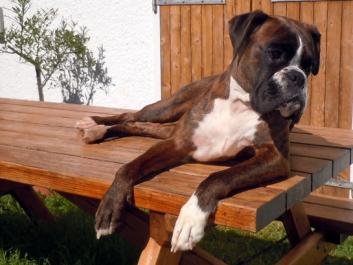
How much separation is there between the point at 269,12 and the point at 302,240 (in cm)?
271

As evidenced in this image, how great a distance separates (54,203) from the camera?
4773 mm

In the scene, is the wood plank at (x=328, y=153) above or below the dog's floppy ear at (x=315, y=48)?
below

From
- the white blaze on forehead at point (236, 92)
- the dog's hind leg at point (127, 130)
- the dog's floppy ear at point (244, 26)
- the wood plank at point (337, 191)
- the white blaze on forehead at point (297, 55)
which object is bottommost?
the wood plank at point (337, 191)

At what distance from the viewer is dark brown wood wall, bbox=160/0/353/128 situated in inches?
193

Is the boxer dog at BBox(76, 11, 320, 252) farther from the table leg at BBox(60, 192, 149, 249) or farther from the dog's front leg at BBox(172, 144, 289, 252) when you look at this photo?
the table leg at BBox(60, 192, 149, 249)

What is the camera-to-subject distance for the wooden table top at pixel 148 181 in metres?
2.07

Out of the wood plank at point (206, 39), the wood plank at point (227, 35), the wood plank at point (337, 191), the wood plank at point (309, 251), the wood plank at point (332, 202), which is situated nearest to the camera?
the wood plank at point (309, 251)

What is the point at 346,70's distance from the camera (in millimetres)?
4918

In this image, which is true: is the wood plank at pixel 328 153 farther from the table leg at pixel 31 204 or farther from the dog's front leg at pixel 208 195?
the table leg at pixel 31 204

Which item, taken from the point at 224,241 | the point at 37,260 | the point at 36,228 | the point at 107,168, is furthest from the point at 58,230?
the point at 107,168

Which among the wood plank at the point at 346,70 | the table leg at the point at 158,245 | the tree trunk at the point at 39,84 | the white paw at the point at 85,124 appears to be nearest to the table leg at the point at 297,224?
the table leg at the point at 158,245

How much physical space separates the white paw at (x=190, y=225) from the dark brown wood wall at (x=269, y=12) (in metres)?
3.24

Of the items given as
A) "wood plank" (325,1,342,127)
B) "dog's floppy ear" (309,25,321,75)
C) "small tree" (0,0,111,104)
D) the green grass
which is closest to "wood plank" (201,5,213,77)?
"wood plank" (325,1,342,127)

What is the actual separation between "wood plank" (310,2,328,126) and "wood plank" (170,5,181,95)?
132 centimetres
